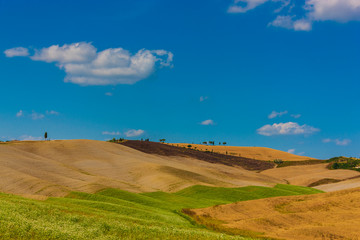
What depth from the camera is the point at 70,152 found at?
9562 centimetres

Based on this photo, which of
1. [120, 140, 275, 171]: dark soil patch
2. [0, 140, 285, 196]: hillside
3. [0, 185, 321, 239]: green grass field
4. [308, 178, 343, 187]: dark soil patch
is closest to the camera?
[0, 185, 321, 239]: green grass field

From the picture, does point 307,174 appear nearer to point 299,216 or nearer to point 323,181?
point 323,181

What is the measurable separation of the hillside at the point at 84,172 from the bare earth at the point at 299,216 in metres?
20.7

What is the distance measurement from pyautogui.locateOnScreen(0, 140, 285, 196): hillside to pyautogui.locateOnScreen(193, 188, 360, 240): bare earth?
20656mm

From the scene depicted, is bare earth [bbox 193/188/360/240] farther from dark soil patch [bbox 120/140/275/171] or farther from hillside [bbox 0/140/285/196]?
dark soil patch [bbox 120/140/275/171]

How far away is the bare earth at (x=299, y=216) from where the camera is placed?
36.6 m

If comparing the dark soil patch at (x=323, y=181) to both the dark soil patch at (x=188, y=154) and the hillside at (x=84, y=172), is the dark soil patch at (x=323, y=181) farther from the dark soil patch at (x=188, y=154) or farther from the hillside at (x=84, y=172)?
the dark soil patch at (x=188, y=154)

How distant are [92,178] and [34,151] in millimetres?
31937

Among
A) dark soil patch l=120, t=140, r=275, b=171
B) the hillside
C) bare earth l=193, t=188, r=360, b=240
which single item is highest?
dark soil patch l=120, t=140, r=275, b=171

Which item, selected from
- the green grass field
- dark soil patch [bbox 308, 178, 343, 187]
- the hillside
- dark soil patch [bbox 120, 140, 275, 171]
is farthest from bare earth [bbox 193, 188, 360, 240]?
dark soil patch [bbox 120, 140, 275, 171]

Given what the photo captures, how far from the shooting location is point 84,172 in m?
75.4

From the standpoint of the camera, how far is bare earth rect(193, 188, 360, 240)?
36594mm

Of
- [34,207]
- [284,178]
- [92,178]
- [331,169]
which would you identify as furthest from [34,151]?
[331,169]

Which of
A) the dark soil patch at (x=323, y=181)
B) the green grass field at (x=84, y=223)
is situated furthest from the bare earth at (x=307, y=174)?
the green grass field at (x=84, y=223)
